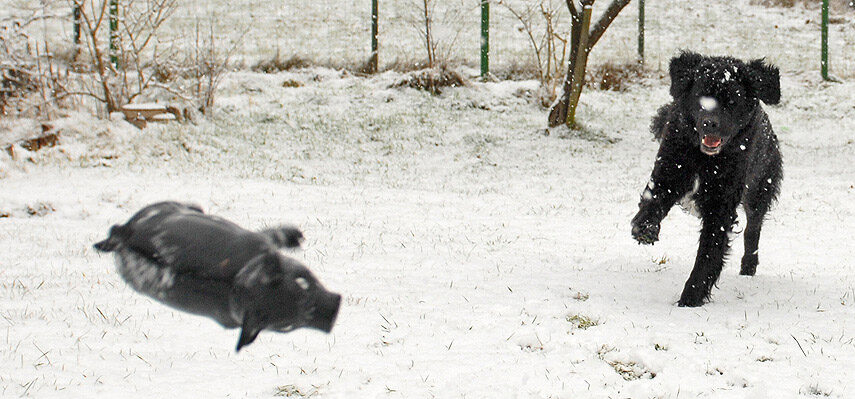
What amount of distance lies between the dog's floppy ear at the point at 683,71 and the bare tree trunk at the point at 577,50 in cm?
751

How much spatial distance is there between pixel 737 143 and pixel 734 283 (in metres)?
1.26

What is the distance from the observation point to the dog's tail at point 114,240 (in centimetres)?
54

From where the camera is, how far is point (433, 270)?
16.1ft

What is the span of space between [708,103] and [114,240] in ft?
11.8

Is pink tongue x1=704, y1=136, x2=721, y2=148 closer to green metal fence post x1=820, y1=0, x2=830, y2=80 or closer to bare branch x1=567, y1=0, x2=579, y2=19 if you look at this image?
bare branch x1=567, y1=0, x2=579, y2=19

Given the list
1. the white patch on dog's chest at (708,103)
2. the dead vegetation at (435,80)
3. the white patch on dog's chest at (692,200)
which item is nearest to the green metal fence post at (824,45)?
the dead vegetation at (435,80)

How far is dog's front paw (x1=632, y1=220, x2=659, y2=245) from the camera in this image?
3895 millimetres

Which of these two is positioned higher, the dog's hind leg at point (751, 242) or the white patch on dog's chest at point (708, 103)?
the white patch on dog's chest at point (708, 103)

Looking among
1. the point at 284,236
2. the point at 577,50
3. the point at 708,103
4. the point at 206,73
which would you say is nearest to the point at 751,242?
the point at 708,103

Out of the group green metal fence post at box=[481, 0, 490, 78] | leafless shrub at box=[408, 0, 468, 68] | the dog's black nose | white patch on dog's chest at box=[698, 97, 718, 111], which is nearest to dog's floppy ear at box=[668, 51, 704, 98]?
white patch on dog's chest at box=[698, 97, 718, 111]

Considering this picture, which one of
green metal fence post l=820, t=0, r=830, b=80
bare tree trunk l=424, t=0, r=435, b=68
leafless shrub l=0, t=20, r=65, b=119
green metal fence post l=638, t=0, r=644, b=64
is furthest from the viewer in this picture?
green metal fence post l=638, t=0, r=644, b=64

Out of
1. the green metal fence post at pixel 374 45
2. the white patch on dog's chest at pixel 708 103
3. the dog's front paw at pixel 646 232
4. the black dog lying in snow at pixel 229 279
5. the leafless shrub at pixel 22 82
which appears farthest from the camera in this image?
the green metal fence post at pixel 374 45

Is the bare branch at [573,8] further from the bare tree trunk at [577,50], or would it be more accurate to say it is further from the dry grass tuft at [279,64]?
the dry grass tuft at [279,64]

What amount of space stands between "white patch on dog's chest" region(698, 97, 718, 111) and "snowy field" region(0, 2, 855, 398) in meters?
1.19
